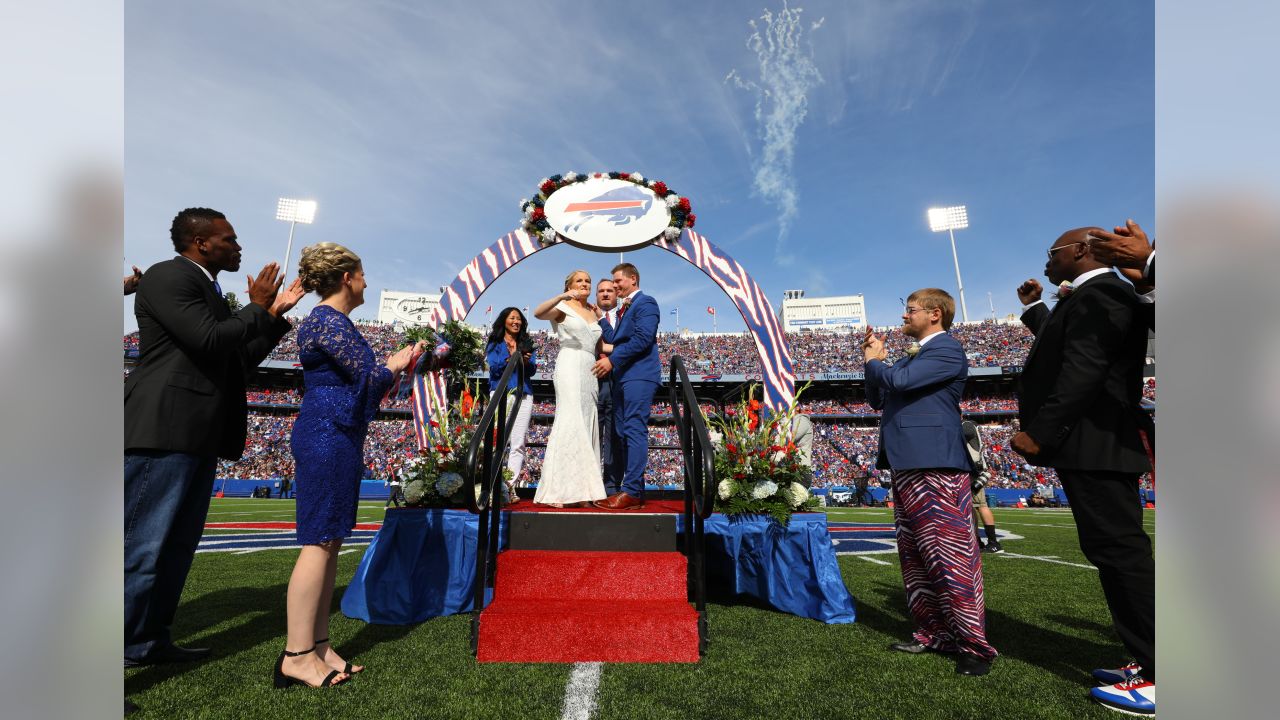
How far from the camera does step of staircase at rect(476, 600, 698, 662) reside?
2934 millimetres

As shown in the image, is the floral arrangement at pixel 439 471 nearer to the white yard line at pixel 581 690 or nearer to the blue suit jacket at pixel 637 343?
the blue suit jacket at pixel 637 343

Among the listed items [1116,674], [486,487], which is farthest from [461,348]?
[1116,674]

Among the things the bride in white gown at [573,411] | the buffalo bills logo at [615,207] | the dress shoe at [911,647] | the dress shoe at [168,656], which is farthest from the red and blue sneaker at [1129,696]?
the buffalo bills logo at [615,207]

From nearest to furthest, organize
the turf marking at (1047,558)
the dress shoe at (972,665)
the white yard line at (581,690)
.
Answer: the white yard line at (581,690)
the dress shoe at (972,665)
the turf marking at (1047,558)

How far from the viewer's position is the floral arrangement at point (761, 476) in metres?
4.16

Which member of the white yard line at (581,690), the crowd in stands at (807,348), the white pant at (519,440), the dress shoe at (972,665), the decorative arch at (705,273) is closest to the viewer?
the white yard line at (581,690)

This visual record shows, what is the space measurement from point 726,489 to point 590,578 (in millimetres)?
1247

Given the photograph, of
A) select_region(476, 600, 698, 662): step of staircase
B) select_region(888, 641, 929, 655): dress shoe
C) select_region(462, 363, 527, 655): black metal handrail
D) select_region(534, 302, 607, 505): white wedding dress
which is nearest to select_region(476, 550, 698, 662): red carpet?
select_region(476, 600, 698, 662): step of staircase

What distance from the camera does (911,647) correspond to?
3215 millimetres

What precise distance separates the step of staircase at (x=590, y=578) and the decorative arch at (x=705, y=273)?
10.1ft

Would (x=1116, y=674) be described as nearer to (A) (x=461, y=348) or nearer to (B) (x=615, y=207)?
(A) (x=461, y=348)
